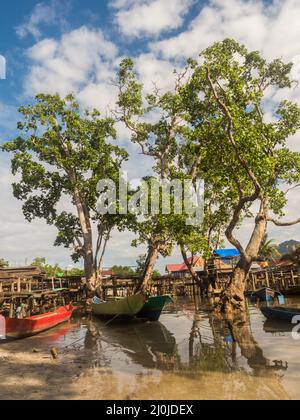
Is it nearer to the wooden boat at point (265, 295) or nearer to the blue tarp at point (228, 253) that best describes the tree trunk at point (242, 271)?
the wooden boat at point (265, 295)

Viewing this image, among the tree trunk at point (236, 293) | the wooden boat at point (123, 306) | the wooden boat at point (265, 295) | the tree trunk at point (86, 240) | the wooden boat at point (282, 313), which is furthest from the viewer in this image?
the tree trunk at point (86, 240)

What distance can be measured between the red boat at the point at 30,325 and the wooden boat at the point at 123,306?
2376 millimetres

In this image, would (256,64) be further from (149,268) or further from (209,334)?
(209,334)

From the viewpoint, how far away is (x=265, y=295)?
2458 centimetres

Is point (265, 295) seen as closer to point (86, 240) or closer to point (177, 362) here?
point (86, 240)

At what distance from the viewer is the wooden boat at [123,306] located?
16.3m

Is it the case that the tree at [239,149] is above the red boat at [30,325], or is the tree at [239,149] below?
above

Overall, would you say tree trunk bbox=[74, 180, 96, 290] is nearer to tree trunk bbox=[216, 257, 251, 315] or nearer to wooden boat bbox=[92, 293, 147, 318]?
wooden boat bbox=[92, 293, 147, 318]

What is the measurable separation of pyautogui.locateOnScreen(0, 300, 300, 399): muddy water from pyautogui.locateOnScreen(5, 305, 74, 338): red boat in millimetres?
399

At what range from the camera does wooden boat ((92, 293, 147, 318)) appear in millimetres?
16297

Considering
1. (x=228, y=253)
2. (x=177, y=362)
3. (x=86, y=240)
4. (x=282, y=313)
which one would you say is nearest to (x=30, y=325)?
(x=177, y=362)

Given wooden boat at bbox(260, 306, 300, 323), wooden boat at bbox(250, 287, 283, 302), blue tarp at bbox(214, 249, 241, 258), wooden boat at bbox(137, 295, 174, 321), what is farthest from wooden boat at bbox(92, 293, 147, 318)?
blue tarp at bbox(214, 249, 241, 258)

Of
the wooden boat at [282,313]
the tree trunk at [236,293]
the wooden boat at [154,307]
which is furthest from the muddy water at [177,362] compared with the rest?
the tree trunk at [236,293]

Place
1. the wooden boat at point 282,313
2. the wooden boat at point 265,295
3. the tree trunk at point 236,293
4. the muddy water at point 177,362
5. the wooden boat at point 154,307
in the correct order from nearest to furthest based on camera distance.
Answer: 1. the muddy water at point 177,362
2. the wooden boat at point 282,313
3. the wooden boat at point 154,307
4. the tree trunk at point 236,293
5. the wooden boat at point 265,295
